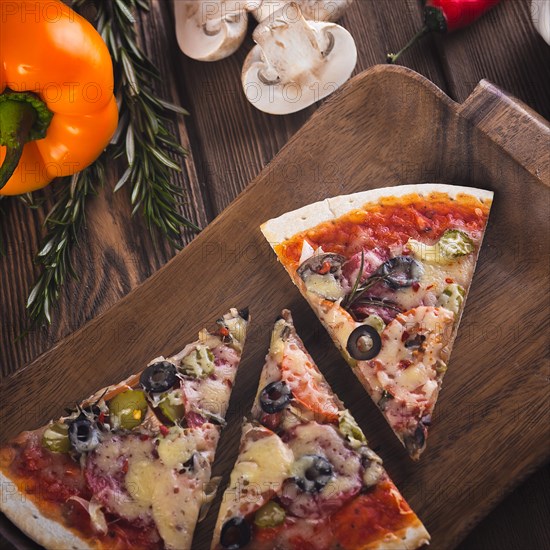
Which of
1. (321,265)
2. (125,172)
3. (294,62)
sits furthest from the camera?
(125,172)

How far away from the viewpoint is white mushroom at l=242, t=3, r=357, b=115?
5.12 meters

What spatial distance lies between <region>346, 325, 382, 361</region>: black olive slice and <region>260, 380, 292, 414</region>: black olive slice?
46cm

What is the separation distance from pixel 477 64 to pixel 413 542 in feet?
11.3

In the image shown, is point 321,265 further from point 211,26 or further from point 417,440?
point 211,26

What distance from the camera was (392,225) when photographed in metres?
4.86

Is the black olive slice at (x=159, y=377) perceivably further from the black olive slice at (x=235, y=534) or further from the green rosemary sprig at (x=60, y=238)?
the green rosemary sprig at (x=60, y=238)

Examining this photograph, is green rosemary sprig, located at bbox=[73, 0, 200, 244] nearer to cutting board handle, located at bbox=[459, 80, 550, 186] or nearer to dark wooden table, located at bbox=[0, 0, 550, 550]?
dark wooden table, located at bbox=[0, 0, 550, 550]

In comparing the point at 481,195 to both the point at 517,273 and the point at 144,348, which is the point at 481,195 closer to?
the point at 517,273

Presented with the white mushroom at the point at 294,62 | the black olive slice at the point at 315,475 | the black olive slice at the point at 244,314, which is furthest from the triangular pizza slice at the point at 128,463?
the white mushroom at the point at 294,62

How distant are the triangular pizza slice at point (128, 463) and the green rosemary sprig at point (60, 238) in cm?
99

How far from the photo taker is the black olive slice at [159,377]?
4597mm

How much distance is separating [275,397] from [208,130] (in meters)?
2.23

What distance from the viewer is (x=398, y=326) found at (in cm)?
458

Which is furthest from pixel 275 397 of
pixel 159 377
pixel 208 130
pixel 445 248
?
pixel 208 130
